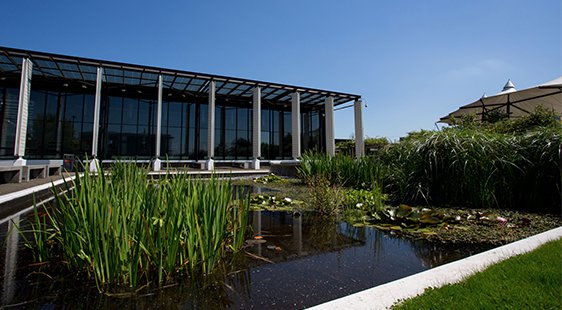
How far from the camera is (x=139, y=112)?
59.3 feet

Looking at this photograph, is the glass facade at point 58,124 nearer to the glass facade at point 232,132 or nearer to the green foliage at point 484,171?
the glass facade at point 232,132

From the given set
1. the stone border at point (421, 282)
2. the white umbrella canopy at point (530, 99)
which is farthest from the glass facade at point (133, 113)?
the stone border at point (421, 282)

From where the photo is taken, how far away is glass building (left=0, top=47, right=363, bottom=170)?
13.4 m

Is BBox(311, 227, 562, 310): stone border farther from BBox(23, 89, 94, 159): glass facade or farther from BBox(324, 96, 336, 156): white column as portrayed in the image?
BBox(23, 89, 94, 159): glass facade

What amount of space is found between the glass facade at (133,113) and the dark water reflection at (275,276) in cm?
946

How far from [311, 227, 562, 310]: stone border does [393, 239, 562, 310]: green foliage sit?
0.18 feet

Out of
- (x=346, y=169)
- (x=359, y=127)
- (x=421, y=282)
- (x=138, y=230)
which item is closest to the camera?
(x=138, y=230)

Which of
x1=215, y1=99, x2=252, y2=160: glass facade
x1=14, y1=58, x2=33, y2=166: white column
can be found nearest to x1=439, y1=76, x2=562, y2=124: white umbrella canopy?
x1=215, y1=99, x2=252, y2=160: glass facade

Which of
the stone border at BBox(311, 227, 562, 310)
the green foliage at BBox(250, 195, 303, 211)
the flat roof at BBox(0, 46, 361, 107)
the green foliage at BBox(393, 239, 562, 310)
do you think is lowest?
the green foliage at BBox(393, 239, 562, 310)

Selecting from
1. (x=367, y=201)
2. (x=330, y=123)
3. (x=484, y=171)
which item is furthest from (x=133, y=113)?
(x=484, y=171)

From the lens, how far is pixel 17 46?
11773 mm

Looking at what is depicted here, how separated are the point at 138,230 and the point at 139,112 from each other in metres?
19.1

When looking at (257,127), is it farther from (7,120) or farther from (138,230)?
(138,230)

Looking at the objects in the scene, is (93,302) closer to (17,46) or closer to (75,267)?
(75,267)
